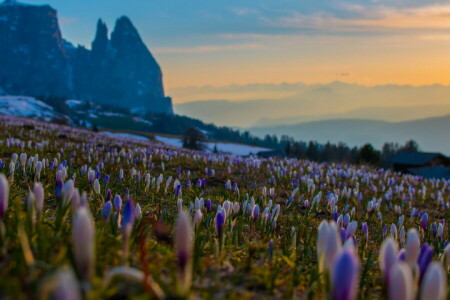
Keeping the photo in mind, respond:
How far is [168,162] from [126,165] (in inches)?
92.5

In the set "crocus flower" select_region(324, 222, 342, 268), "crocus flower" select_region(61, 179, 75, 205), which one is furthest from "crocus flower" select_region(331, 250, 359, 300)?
"crocus flower" select_region(61, 179, 75, 205)

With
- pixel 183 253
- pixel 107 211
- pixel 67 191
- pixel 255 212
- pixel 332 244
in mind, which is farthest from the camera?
pixel 255 212

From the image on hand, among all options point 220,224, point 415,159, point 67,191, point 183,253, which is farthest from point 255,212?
point 415,159

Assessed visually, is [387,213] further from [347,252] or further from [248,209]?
[347,252]

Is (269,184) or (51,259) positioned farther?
(269,184)

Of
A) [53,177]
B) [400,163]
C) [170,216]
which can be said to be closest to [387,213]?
[170,216]

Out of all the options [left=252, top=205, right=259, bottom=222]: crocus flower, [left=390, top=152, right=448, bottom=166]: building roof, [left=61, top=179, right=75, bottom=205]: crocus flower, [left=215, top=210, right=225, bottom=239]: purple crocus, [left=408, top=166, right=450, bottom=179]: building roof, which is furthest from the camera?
[left=390, top=152, right=448, bottom=166]: building roof

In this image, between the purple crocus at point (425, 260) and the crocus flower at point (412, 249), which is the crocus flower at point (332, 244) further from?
the purple crocus at point (425, 260)

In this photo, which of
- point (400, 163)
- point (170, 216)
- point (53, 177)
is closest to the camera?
point (170, 216)

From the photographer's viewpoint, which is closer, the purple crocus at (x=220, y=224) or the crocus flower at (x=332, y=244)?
the crocus flower at (x=332, y=244)

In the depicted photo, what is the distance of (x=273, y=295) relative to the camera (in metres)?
2.97

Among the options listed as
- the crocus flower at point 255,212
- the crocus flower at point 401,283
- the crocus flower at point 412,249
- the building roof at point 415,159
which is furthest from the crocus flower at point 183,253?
the building roof at point 415,159

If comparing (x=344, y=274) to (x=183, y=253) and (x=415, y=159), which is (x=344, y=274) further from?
(x=415, y=159)

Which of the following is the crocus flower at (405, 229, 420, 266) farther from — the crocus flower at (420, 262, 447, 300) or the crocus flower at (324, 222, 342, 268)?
the crocus flower at (420, 262, 447, 300)
